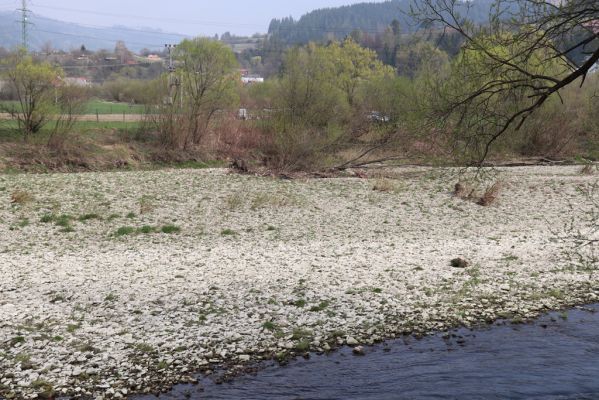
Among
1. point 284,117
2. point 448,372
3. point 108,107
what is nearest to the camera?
point 448,372

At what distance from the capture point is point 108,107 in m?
59.1

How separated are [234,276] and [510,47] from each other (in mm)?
7644

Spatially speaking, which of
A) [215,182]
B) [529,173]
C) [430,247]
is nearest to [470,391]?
[430,247]

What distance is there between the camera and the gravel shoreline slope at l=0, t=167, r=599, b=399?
10180 mm

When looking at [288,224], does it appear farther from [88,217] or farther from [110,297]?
[110,297]

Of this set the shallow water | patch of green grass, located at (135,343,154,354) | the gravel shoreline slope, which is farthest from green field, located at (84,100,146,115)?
the shallow water

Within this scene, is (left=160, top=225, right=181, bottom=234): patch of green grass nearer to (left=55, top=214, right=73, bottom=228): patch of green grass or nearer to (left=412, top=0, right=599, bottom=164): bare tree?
(left=55, top=214, right=73, bottom=228): patch of green grass

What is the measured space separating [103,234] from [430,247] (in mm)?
9202

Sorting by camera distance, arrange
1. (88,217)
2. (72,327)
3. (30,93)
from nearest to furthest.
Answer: (72,327), (88,217), (30,93)

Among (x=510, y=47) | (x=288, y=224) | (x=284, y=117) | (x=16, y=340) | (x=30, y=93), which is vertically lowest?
(x=16, y=340)

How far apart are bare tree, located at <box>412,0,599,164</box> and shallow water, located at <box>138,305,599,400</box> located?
3502mm

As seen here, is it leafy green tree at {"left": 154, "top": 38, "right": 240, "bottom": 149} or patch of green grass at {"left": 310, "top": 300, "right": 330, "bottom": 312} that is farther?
leafy green tree at {"left": 154, "top": 38, "right": 240, "bottom": 149}

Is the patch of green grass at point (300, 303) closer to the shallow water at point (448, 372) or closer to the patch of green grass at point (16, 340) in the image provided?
A: the shallow water at point (448, 372)

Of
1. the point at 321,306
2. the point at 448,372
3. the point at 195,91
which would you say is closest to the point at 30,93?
the point at 195,91
